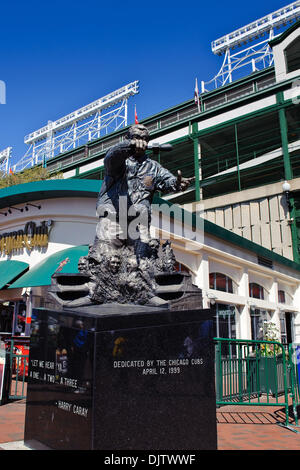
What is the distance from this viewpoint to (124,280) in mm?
4734

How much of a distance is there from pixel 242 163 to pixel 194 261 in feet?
57.1

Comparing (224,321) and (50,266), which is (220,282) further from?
(50,266)

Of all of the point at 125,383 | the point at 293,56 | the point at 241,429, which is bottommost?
the point at 241,429

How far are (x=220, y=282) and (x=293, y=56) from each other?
19.0 metres

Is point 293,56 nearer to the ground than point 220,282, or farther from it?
farther from it

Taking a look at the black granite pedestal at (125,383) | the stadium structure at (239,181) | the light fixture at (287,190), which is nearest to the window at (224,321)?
the stadium structure at (239,181)

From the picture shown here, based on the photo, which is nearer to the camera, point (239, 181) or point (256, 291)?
point (256, 291)

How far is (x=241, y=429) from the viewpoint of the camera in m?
6.08

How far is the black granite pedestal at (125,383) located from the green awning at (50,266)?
7999 mm

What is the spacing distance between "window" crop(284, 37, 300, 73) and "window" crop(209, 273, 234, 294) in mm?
17029

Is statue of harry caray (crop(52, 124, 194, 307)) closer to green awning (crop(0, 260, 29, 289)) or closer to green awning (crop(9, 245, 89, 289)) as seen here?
green awning (crop(9, 245, 89, 289))

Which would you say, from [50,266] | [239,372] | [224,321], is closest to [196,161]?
[224,321]

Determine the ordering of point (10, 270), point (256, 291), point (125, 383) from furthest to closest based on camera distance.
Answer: point (256, 291)
point (10, 270)
point (125, 383)

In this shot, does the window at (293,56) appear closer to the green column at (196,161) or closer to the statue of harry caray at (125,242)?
the green column at (196,161)
